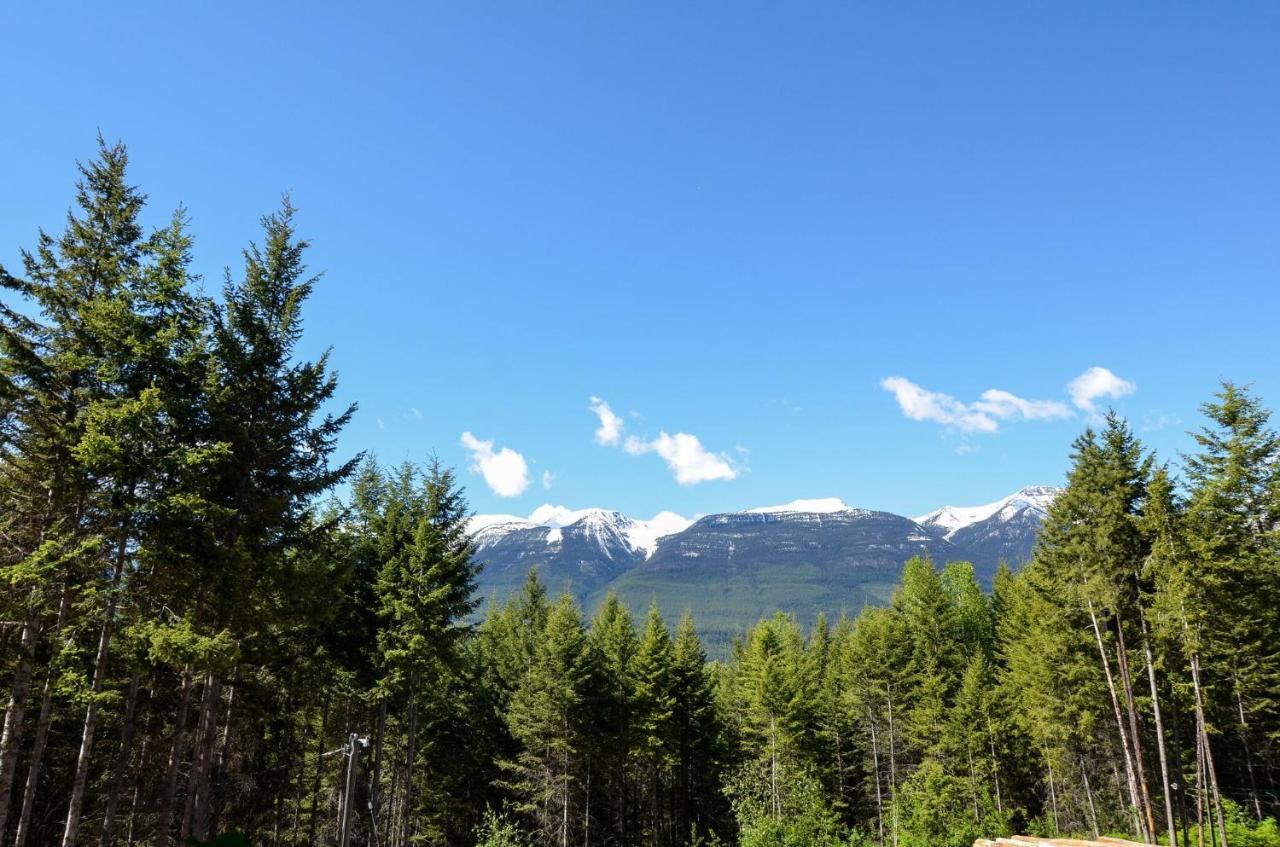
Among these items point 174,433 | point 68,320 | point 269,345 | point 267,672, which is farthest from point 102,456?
point 267,672

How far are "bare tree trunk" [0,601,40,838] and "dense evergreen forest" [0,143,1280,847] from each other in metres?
0.08

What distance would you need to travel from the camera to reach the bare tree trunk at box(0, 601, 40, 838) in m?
12.3

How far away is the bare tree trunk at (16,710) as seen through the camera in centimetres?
1229

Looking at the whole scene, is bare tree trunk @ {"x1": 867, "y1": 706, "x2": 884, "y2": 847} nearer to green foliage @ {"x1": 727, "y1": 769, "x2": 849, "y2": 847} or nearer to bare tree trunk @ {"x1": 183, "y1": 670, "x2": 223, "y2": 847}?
green foliage @ {"x1": 727, "y1": 769, "x2": 849, "y2": 847}

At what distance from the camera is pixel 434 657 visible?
2247 centimetres

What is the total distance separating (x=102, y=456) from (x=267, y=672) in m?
9.56

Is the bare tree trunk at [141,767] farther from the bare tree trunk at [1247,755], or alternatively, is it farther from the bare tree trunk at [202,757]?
the bare tree trunk at [1247,755]

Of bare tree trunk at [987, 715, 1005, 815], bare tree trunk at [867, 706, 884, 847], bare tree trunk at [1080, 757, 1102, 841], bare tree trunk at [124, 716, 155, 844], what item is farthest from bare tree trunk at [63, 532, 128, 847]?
bare tree trunk at [867, 706, 884, 847]

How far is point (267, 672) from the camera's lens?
773 inches

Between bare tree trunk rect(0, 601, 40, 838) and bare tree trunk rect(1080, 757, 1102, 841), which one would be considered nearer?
bare tree trunk rect(0, 601, 40, 838)

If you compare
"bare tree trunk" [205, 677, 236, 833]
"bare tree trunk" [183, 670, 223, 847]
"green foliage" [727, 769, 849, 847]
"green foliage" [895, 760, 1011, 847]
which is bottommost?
"green foliage" [895, 760, 1011, 847]

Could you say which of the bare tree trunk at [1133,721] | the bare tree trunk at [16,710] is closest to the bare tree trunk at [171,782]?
the bare tree trunk at [16,710]

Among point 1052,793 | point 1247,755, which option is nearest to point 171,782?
point 1052,793

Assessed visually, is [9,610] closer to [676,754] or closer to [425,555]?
[425,555]
